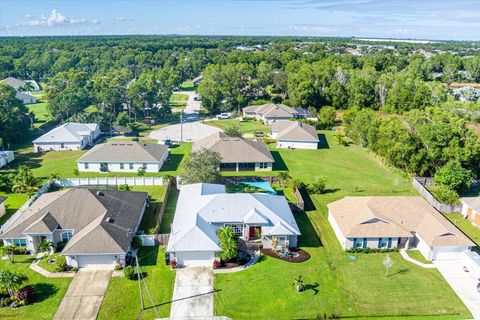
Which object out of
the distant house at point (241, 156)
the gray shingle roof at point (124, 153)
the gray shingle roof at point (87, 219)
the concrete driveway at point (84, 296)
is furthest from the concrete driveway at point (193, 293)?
the gray shingle roof at point (124, 153)

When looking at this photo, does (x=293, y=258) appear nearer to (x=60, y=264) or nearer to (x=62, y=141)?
(x=60, y=264)

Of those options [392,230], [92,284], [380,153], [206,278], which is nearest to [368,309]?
[392,230]

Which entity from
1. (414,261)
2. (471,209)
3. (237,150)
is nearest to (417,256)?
(414,261)

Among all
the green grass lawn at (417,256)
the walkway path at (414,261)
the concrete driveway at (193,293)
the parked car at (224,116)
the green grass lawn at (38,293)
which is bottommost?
the green grass lawn at (38,293)

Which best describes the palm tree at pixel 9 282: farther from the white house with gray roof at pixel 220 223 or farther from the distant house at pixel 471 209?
the distant house at pixel 471 209

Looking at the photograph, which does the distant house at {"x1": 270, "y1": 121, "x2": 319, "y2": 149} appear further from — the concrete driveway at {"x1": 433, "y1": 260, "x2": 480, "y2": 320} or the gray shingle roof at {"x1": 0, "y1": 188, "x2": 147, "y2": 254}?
the concrete driveway at {"x1": 433, "y1": 260, "x2": 480, "y2": 320}
